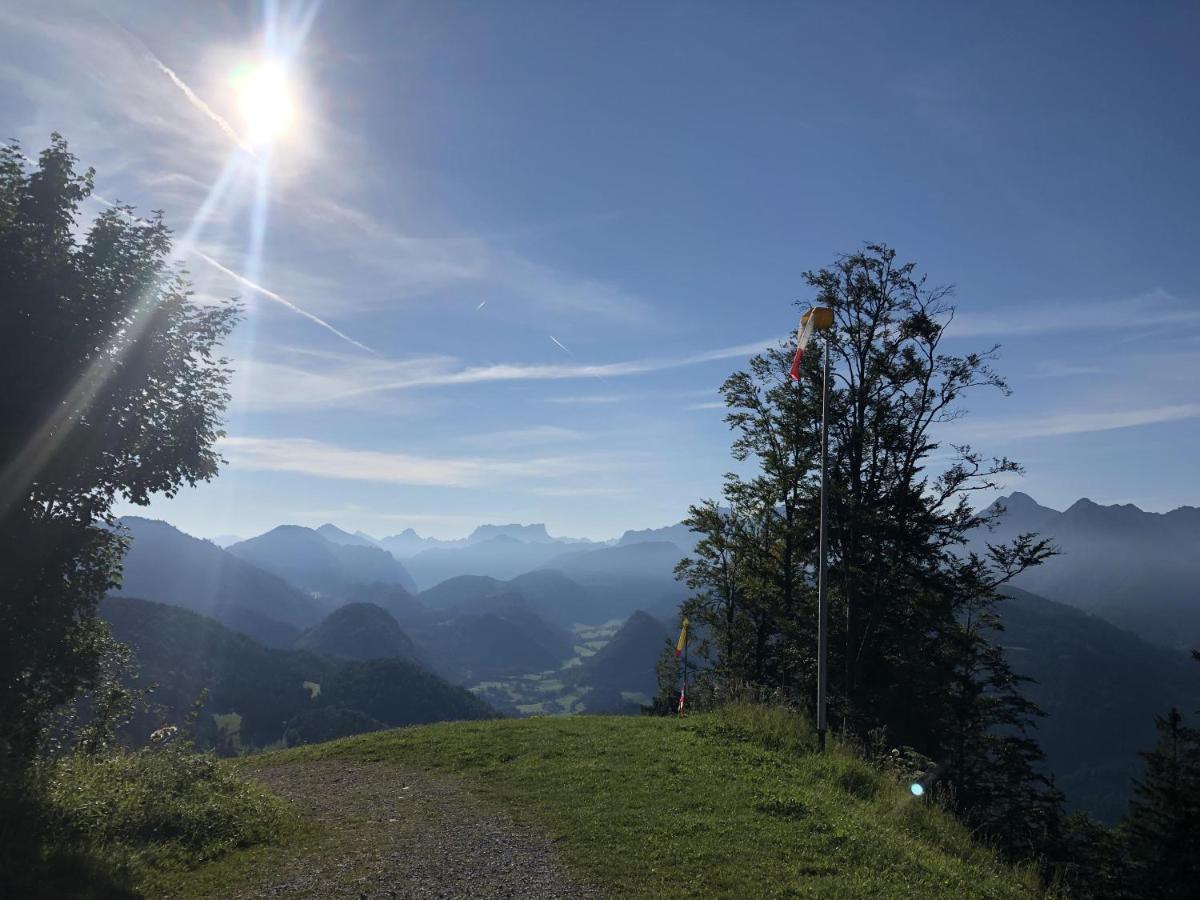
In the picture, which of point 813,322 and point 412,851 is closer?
point 412,851

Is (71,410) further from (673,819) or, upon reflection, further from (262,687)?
(262,687)

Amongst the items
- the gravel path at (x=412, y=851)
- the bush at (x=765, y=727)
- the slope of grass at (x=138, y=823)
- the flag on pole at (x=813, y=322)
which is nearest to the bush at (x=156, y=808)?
the slope of grass at (x=138, y=823)

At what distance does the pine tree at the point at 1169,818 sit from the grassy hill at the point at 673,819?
102 ft

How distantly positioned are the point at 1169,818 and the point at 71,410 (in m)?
51.7

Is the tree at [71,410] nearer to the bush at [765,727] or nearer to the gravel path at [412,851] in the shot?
the gravel path at [412,851]

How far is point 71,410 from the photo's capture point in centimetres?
1204

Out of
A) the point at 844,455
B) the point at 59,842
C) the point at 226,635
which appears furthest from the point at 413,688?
the point at 59,842

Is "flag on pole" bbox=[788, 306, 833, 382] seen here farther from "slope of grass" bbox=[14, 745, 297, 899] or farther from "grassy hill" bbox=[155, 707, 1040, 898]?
"slope of grass" bbox=[14, 745, 297, 899]

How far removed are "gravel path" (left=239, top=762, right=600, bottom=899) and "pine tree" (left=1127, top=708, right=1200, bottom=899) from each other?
36271 mm

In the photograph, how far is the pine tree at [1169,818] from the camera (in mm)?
31594

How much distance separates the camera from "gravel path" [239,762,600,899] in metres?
7.54

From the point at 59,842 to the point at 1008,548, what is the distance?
28.7m

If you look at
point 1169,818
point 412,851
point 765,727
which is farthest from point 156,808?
point 1169,818

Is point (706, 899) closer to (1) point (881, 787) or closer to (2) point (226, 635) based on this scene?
(1) point (881, 787)
